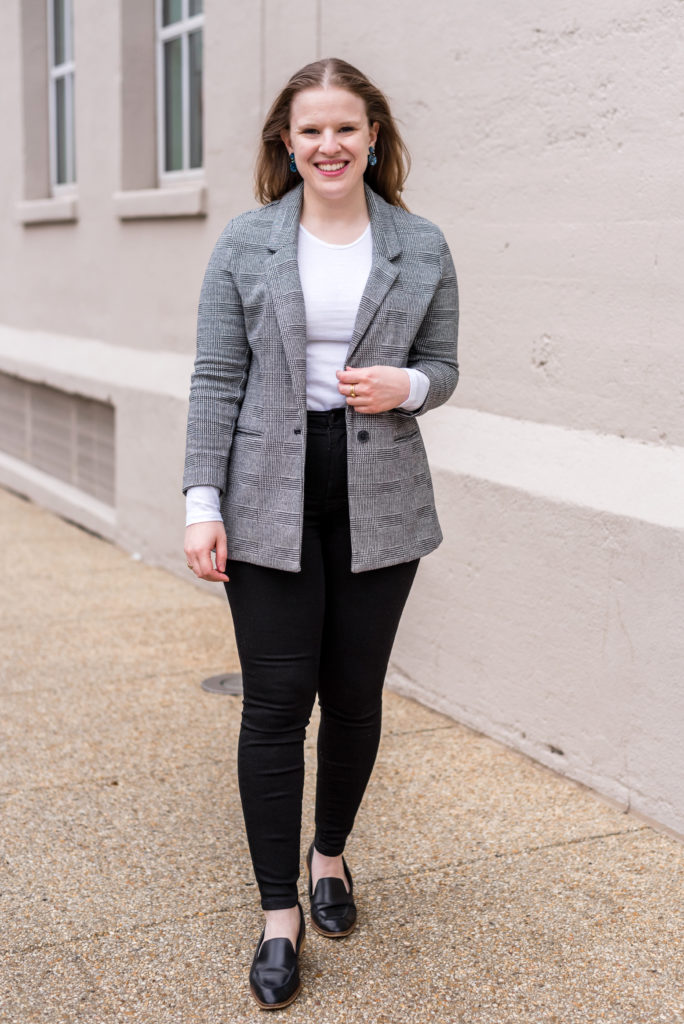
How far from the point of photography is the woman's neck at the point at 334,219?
2740 millimetres

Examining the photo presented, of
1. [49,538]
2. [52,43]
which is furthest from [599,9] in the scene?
[52,43]

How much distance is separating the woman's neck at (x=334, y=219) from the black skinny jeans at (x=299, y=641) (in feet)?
1.30

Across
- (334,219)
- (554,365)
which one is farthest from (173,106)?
(334,219)

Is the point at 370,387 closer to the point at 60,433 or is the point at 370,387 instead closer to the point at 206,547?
the point at 206,547

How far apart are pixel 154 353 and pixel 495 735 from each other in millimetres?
3495

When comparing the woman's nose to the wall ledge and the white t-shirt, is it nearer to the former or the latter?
the white t-shirt

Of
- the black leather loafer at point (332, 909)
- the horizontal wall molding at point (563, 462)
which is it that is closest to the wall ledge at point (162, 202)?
the horizontal wall molding at point (563, 462)

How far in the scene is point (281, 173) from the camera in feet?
9.40

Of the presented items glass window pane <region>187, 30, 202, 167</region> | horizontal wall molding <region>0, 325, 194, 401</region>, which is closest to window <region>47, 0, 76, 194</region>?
horizontal wall molding <region>0, 325, 194, 401</region>

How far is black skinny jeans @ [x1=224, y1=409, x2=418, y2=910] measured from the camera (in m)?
2.69

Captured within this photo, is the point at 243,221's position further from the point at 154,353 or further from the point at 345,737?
the point at 154,353

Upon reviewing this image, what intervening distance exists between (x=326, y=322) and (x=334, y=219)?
258mm

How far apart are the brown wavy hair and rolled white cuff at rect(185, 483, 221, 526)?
71 cm

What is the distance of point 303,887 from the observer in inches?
128
